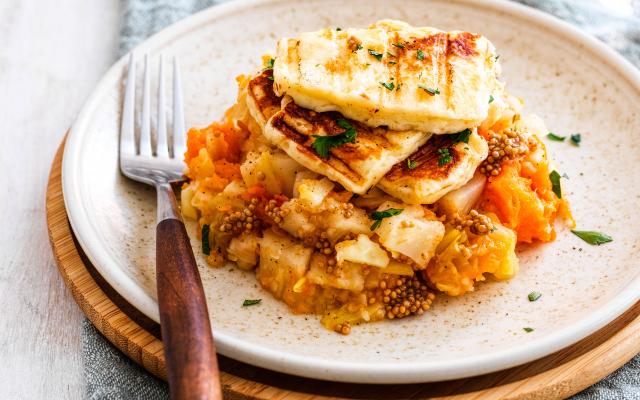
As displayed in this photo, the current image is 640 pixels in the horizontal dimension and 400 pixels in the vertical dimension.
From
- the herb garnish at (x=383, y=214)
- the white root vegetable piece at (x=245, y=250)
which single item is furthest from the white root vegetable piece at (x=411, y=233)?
the white root vegetable piece at (x=245, y=250)

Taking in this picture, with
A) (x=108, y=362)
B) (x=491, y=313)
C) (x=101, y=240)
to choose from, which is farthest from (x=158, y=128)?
(x=491, y=313)

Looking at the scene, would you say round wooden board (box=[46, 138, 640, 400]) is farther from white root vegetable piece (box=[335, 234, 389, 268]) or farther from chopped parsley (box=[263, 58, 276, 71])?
chopped parsley (box=[263, 58, 276, 71])

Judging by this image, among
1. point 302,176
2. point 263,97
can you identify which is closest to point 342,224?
point 302,176

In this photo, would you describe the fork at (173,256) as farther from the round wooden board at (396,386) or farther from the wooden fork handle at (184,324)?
the round wooden board at (396,386)

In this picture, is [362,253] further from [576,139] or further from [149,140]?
[576,139]

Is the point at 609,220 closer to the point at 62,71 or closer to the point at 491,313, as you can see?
the point at 491,313

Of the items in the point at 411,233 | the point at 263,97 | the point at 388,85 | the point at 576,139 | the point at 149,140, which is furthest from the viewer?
the point at 576,139

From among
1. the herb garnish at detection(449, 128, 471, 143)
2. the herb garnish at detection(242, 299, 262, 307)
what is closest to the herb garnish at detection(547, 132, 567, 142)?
the herb garnish at detection(449, 128, 471, 143)
